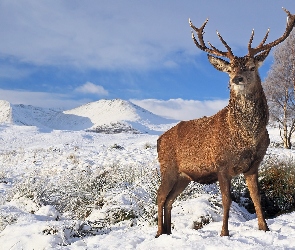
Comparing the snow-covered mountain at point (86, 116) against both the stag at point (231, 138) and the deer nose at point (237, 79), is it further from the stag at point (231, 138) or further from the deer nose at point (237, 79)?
the deer nose at point (237, 79)

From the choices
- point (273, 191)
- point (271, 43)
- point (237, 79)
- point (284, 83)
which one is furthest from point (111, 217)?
point (284, 83)

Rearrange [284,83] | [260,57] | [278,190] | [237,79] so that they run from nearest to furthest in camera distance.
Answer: [237,79]
[260,57]
[278,190]
[284,83]

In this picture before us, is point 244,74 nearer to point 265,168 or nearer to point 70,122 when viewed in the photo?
point 265,168

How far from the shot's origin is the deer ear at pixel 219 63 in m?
4.23

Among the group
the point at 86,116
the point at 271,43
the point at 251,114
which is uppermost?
the point at 86,116

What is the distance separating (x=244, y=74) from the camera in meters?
3.99

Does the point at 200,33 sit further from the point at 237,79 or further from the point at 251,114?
the point at 251,114

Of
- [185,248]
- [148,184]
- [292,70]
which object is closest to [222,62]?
[185,248]

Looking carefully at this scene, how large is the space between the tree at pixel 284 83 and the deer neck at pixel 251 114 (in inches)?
788

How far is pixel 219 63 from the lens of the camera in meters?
4.30

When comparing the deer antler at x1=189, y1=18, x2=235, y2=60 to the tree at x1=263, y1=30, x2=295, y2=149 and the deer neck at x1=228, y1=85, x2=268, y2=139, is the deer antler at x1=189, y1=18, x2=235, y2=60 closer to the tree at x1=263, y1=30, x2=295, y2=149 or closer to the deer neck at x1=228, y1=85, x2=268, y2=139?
the deer neck at x1=228, y1=85, x2=268, y2=139

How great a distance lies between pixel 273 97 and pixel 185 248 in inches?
862

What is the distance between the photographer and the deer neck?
4.11m

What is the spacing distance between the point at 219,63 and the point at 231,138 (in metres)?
0.92
